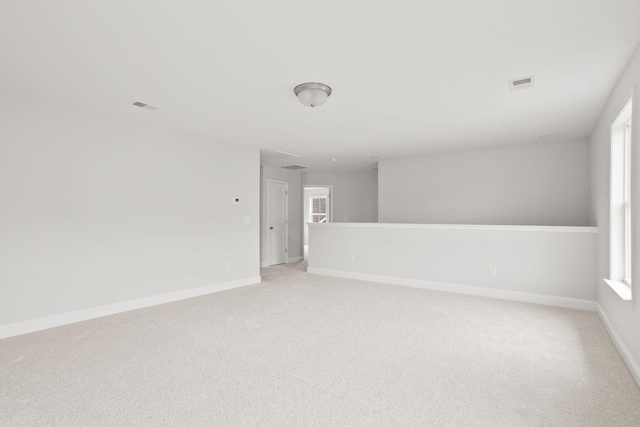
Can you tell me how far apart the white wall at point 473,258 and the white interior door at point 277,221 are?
164 centimetres

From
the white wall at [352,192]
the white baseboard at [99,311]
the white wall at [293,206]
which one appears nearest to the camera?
the white baseboard at [99,311]

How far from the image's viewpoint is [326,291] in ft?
16.8

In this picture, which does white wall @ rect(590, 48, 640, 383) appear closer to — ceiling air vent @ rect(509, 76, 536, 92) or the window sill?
the window sill

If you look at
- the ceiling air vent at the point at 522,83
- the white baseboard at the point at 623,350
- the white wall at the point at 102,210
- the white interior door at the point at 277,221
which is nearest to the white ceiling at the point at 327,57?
the ceiling air vent at the point at 522,83

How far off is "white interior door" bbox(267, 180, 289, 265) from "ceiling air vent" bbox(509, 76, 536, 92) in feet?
18.4

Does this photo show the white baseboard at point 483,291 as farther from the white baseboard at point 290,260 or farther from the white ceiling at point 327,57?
the white ceiling at point 327,57

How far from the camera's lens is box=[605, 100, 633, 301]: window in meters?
3.08

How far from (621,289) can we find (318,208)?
32.8 feet

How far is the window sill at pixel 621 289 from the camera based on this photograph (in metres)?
2.56

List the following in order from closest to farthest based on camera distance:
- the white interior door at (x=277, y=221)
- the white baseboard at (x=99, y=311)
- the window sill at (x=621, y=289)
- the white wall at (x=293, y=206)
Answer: the window sill at (x=621, y=289) < the white baseboard at (x=99, y=311) < the white interior door at (x=277, y=221) < the white wall at (x=293, y=206)

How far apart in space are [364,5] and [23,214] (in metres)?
3.68

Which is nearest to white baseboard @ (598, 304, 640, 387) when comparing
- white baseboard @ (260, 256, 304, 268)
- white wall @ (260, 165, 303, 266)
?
white baseboard @ (260, 256, 304, 268)

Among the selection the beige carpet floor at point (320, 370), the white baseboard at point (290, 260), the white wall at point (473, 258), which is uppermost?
the white wall at point (473, 258)

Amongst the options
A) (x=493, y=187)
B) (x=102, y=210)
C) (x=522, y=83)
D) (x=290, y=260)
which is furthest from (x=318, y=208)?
(x=522, y=83)
